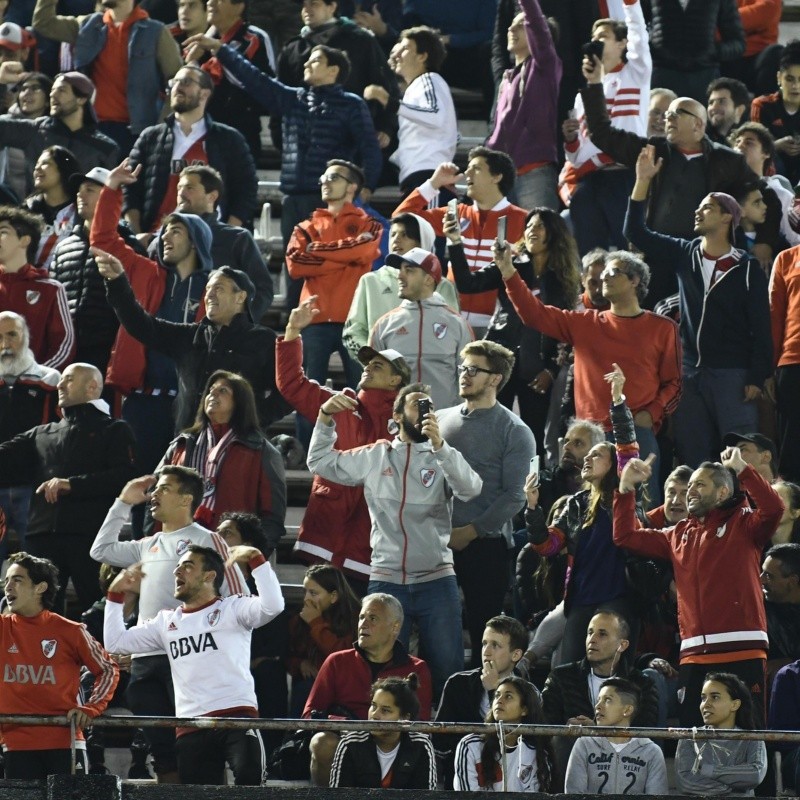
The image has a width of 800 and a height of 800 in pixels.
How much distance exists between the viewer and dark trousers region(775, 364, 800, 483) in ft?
43.0

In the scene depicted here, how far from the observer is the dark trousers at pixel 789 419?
13.1 metres

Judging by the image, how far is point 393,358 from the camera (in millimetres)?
12320

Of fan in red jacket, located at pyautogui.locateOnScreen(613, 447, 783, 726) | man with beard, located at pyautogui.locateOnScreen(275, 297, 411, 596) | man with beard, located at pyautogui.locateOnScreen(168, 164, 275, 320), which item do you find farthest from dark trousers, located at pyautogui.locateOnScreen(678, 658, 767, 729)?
man with beard, located at pyautogui.locateOnScreen(168, 164, 275, 320)

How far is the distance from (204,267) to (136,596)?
2.52m

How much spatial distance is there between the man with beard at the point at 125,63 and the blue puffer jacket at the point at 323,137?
1.53 m

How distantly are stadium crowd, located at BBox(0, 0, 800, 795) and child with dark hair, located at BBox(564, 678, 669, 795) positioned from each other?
14mm

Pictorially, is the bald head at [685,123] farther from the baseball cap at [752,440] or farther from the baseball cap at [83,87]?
the baseball cap at [83,87]

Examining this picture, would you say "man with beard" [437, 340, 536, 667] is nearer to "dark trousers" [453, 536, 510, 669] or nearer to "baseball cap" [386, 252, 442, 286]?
"dark trousers" [453, 536, 510, 669]

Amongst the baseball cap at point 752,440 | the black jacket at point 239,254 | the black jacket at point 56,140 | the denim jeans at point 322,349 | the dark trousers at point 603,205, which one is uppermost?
the black jacket at point 56,140

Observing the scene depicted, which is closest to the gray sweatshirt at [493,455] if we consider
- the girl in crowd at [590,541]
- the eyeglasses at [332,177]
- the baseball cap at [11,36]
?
the girl in crowd at [590,541]

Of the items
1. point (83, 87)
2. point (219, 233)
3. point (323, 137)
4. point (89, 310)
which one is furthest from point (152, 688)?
point (83, 87)

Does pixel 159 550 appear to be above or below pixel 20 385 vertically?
below

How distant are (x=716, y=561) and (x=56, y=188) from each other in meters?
5.80

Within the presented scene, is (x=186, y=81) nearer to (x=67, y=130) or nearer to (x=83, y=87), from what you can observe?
(x=83, y=87)
